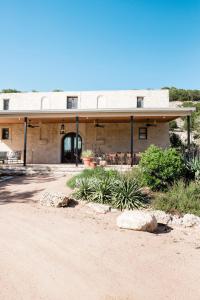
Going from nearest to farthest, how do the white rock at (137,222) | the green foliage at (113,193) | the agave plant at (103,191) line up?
1. the white rock at (137,222)
2. the green foliage at (113,193)
3. the agave plant at (103,191)

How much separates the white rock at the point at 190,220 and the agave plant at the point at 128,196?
1.27 metres

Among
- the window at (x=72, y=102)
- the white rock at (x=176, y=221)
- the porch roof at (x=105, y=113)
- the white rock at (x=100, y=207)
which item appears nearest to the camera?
the white rock at (x=176, y=221)

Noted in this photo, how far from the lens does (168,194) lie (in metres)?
7.45

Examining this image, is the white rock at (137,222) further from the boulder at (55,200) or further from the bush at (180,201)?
the boulder at (55,200)

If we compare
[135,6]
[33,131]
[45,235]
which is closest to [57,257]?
[45,235]

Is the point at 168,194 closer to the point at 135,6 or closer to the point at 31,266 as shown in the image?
the point at 31,266

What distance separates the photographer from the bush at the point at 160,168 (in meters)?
8.01

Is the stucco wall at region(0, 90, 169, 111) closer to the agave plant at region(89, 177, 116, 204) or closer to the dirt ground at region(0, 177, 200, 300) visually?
the agave plant at region(89, 177, 116, 204)

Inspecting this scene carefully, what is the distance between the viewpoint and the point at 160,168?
8.04 meters

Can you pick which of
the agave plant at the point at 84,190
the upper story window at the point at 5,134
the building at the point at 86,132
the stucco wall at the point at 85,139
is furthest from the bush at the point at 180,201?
the upper story window at the point at 5,134

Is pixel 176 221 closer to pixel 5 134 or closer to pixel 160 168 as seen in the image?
pixel 160 168

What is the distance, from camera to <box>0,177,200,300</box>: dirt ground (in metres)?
3.17

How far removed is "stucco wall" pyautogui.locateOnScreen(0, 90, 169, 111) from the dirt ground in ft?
45.1

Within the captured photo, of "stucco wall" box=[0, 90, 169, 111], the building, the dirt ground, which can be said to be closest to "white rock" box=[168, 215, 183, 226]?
the dirt ground
